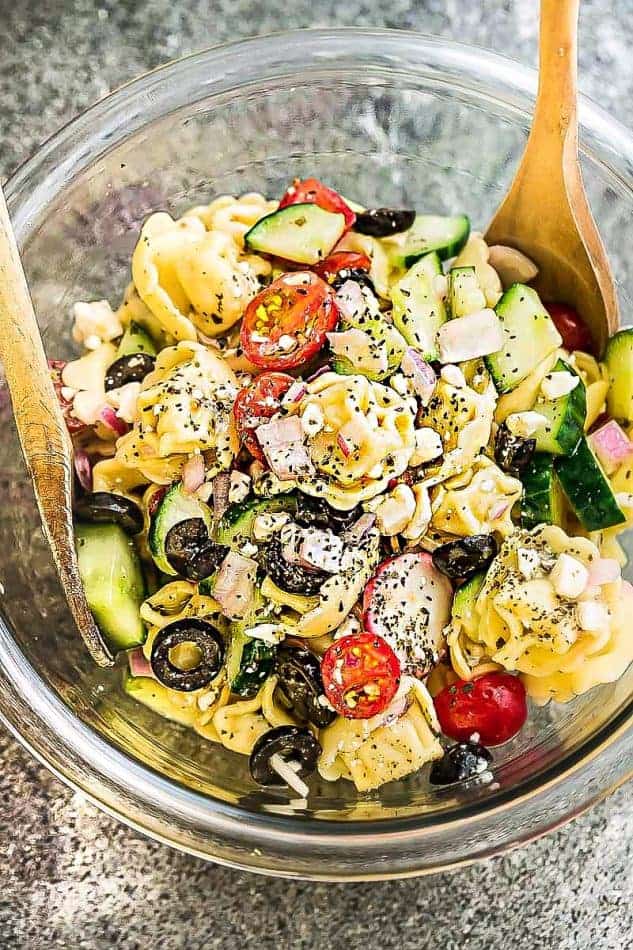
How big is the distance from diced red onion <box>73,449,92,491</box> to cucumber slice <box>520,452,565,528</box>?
29.4 inches

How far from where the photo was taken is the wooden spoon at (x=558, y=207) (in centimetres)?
162

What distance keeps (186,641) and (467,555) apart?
1.53ft

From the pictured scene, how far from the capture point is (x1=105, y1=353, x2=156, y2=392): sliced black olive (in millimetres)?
1741

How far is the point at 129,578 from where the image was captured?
1.70 meters

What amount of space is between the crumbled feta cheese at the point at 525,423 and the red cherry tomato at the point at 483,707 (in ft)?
1.31

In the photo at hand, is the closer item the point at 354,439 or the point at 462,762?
the point at 354,439

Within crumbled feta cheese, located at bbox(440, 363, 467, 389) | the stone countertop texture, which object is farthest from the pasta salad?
the stone countertop texture

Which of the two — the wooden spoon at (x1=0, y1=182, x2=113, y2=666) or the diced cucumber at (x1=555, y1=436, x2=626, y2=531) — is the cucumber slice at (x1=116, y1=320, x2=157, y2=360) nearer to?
the wooden spoon at (x1=0, y1=182, x2=113, y2=666)

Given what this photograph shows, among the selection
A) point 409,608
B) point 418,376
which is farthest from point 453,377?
point 409,608

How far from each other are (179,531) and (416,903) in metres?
0.91

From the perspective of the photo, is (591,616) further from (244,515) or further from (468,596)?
(244,515)

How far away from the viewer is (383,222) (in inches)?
71.9

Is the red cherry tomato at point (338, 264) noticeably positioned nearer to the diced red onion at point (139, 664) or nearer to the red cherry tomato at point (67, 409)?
the red cherry tomato at point (67, 409)

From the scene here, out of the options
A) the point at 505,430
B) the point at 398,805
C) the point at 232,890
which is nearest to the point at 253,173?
the point at 505,430
